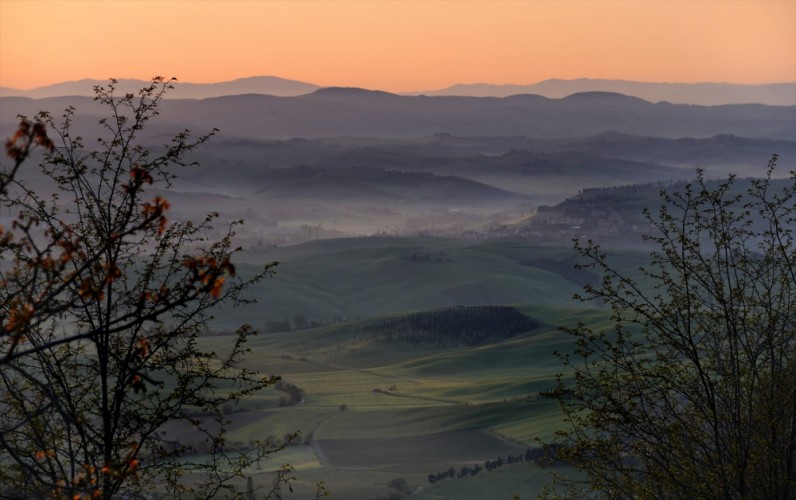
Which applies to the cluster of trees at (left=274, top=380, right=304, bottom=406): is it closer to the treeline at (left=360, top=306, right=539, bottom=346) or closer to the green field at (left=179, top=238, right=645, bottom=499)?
the green field at (left=179, top=238, right=645, bottom=499)

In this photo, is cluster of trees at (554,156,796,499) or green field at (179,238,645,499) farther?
green field at (179,238,645,499)

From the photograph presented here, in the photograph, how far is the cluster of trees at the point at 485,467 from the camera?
95.6m

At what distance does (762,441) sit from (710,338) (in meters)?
2.99

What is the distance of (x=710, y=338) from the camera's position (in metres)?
19.4

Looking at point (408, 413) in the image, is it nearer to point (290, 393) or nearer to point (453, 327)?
point (290, 393)

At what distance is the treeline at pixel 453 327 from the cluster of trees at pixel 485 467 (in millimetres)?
85740

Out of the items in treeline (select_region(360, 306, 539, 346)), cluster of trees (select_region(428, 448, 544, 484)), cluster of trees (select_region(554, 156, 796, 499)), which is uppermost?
cluster of trees (select_region(554, 156, 796, 499))

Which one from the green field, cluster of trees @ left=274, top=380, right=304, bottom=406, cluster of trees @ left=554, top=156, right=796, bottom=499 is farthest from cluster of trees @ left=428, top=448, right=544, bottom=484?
cluster of trees @ left=554, top=156, right=796, bottom=499

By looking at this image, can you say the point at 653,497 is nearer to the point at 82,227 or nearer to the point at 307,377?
the point at 82,227

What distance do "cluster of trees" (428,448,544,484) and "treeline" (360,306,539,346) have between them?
85740 millimetres

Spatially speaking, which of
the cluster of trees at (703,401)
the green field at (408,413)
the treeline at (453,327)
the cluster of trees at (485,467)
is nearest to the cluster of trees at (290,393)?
the green field at (408,413)

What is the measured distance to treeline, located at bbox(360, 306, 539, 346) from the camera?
186500mm

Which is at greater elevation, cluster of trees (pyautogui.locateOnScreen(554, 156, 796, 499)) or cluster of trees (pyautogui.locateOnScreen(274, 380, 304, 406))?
cluster of trees (pyautogui.locateOnScreen(554, 156, 796, 499))

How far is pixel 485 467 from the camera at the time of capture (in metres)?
98.1
